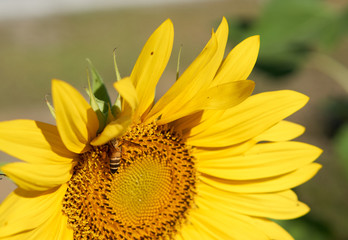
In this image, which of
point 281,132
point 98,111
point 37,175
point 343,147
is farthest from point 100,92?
point 343,147

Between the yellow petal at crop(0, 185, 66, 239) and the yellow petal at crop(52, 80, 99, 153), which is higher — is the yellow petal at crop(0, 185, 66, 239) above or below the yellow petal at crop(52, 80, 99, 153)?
below

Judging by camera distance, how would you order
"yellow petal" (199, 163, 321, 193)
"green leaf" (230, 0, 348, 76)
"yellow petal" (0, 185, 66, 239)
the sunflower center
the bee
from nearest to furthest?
1. "yellow petal" (0, 185, 66, 239)
2. the bee
3. the sunflower center
4. "yellow petal" (199, 163, 321, 193)
5. "green leaf" (230, 0, 348, 76)

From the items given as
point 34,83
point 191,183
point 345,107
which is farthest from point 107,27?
point 191,183

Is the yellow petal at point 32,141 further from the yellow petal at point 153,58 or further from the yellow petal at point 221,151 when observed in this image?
the yellow petal at point 221,151

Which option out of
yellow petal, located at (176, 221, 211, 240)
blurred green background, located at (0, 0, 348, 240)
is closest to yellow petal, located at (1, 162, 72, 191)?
yellow petal, located at (176, 221, 211, 240)

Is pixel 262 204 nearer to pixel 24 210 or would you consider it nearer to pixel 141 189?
pixel 141 189

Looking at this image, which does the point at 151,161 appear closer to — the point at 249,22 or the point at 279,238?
the point at 279,238

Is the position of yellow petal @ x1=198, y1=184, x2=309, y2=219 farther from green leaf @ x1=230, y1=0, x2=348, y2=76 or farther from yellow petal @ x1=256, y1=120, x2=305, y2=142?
green leaf @ x1=230, y1=0, x2=348, y2=76
